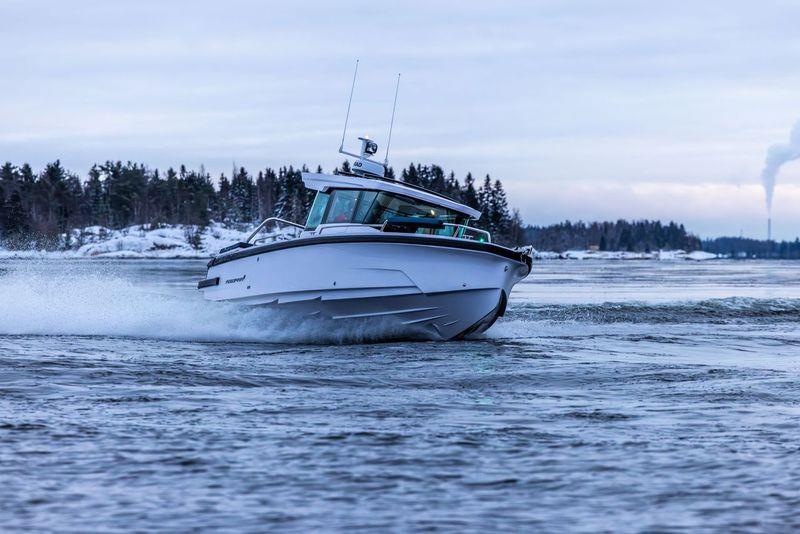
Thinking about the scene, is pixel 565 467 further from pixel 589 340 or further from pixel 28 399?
pixel 589 340

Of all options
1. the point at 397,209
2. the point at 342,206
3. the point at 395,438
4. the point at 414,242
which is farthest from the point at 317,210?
the point at 395,438

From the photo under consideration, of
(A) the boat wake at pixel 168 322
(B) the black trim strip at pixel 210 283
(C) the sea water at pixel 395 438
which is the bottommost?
(C) the sea water at pixel 395 438

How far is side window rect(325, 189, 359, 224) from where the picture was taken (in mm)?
19203

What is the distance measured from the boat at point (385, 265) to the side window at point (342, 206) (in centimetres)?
2

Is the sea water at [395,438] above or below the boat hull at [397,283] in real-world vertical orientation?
below

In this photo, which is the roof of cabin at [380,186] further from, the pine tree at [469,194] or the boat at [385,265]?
the pine tree at [469,194]

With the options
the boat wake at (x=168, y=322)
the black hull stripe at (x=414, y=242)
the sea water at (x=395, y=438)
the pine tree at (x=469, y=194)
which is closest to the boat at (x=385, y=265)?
the black hull stripe at (x=414, y=242)

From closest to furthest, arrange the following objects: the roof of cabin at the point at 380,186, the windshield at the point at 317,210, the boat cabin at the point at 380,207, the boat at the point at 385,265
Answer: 1. the boat at the point at 385,265
2. the boat cabin at the point at 380,207
3. the roof of cabin at the point at 380,186
4. the windshield at the point at 317,210

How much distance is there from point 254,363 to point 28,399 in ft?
15.9

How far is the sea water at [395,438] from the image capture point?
6133 millimetres

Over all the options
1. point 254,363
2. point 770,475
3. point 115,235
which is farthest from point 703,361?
point 115,235

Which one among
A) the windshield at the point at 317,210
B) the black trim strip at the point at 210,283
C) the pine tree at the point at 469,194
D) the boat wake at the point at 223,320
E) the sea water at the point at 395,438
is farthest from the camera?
the pine tree at the point at 469,194

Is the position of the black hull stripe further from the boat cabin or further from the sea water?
the sea water

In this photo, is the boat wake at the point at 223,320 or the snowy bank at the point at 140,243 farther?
the snowy bank at the point at 140,243
